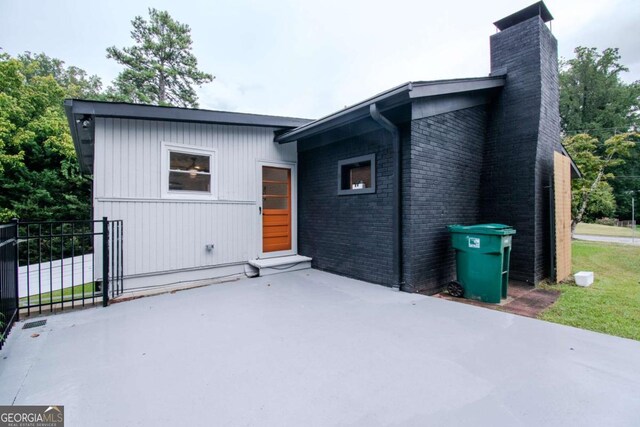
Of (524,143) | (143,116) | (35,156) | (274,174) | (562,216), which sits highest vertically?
(35,156)

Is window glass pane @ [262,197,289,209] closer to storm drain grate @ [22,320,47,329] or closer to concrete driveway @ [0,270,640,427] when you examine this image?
concrete driveway @ [0,270,640,427]

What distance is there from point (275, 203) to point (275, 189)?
31cm

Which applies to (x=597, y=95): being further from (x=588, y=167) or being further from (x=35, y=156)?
(x=35, y=156)

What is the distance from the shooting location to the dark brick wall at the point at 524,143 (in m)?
4.78

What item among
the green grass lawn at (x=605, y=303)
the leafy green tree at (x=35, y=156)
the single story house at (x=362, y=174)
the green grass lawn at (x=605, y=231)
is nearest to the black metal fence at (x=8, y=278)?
the single story house at (x=362, y=174)

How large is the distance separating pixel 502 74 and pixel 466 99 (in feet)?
3.55

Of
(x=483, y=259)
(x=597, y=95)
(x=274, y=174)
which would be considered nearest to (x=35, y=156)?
(x=274, y=174)

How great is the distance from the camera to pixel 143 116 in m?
4.33

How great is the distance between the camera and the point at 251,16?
1032cm

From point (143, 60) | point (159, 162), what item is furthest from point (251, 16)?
point (143, 60)

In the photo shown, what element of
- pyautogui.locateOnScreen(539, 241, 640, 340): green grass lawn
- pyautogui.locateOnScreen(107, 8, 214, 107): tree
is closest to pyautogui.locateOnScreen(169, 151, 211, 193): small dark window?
pyautogui.locateOnScreen(539, 241, 640, 340): green grass lawn

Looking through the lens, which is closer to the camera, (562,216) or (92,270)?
(92,270)

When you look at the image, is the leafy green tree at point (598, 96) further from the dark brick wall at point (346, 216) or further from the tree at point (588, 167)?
the dark brick wall at point (346, 216)
